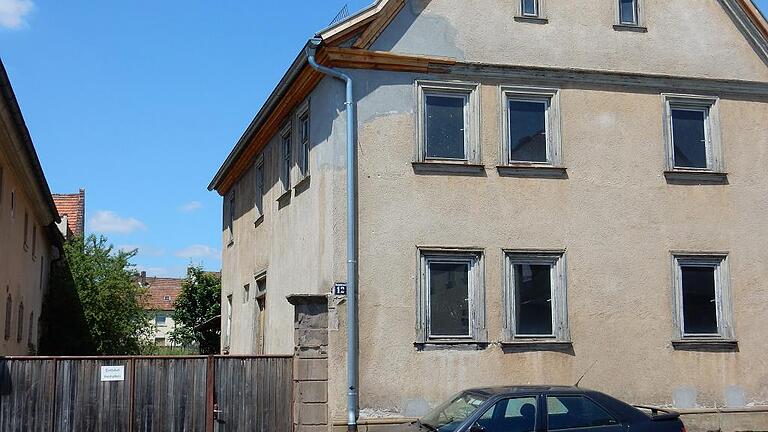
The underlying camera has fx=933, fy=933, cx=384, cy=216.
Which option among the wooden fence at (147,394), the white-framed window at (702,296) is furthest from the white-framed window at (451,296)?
the white-framed window at (702,296)

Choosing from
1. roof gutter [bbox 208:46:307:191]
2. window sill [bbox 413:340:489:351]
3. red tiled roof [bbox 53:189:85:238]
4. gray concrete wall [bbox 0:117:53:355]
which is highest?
red tiled roof [bbox 53:189:85:238]

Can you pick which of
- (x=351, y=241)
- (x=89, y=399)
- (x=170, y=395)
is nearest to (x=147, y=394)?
(x=170, y=395)

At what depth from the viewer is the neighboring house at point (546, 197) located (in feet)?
51.0

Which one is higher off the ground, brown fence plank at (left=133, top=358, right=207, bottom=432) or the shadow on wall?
the shadow on wall

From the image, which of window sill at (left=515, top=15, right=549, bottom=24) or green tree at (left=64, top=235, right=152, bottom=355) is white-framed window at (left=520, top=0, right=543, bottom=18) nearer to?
window sill at (left=515, top=15, right=549, bottom=24)

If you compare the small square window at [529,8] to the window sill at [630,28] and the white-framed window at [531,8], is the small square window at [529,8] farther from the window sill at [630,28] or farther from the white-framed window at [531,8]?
the window sill at [630,28]

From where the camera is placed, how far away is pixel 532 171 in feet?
53.4

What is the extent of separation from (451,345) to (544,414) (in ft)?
13.1

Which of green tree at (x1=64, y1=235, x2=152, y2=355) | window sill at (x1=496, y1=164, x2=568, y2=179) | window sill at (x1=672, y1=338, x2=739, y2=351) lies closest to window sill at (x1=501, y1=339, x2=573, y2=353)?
window sill at (x1=672, y1=338, x2=739, y2=351)

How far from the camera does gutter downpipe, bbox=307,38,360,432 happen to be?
1491cm

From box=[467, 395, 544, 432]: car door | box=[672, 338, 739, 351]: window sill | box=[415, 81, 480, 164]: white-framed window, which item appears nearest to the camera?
box=[467, 395, 544, 432]: car door

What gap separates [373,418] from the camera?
1500 centimetres

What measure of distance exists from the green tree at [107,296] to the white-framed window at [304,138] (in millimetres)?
18970

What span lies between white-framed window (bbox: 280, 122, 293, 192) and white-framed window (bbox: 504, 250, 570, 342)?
5.34 meters
